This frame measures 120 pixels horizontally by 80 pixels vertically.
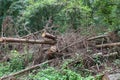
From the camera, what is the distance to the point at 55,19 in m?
13.5

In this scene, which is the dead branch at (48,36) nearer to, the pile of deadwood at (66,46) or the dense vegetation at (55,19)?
the pile of deadwood at (66,46)

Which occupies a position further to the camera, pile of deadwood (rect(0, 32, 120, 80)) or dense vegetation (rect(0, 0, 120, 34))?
dense vegetation (rect(0, 0, 120, 34))

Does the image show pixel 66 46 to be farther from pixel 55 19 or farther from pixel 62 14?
pixel 55 19

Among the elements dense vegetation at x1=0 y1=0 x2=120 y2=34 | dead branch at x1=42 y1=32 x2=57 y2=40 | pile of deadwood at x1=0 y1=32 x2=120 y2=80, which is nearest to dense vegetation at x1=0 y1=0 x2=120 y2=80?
dense vegetation at x1=0 y1=0 x2=120 y2=34

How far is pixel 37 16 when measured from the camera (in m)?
13.7

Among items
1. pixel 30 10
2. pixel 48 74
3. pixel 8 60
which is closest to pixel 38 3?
pixel 30 10

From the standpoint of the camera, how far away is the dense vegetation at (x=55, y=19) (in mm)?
7672

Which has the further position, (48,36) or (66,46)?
(66,46)

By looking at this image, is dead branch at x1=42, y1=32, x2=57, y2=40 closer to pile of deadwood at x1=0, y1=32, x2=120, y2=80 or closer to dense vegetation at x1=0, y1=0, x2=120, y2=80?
pile of deadwood at x1=0, y1=32, x2=120, y2=80

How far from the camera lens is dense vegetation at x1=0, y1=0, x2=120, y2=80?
25.2 ft

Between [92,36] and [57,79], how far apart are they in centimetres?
289

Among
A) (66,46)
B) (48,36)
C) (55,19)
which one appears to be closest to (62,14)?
(55,19)

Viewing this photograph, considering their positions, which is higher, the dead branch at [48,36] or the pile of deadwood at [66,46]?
the dead branch at [48,36]

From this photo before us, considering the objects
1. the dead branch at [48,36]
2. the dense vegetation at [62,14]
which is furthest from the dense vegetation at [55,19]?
the dead branch at [48,36]
